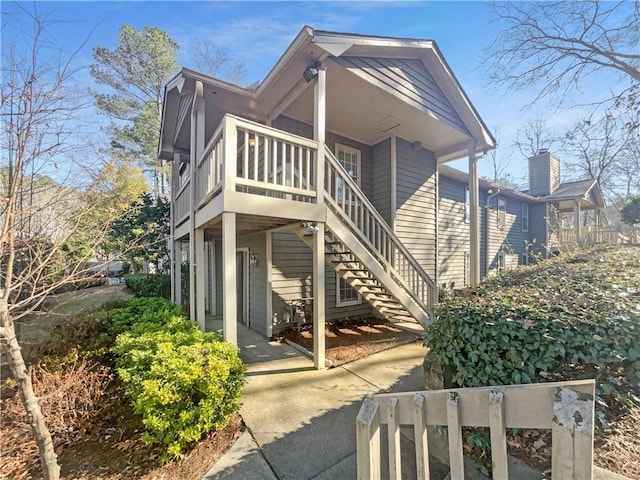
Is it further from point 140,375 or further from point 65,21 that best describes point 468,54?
point 140,375

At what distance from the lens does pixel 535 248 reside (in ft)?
56.4

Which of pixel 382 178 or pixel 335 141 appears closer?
pixel 335 141

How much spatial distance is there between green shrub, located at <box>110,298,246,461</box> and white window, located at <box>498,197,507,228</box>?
15.8m

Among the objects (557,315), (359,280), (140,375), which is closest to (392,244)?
(359,280)

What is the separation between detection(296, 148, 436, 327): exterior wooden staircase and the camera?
5.41 metres

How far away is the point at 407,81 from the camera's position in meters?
6.66

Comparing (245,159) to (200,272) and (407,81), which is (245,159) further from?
(407,81)

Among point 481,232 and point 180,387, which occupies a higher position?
point 481,232

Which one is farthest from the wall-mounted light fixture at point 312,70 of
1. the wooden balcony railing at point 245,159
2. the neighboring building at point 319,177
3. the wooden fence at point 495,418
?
the wooden fence at point 495,418

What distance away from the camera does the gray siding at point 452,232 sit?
38.8 ft

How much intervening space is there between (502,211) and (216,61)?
1967 cm

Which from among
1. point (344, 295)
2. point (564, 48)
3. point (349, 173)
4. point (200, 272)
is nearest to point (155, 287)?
point (200, 272)

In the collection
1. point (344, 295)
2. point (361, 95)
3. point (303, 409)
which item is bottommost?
point (303, 409)

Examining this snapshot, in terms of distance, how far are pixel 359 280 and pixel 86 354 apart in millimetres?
5035
